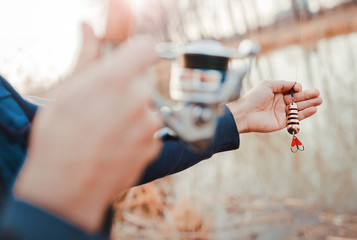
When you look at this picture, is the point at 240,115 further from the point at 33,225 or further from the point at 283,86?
the point at 33,225

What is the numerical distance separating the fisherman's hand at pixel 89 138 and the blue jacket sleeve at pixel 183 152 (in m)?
0.48

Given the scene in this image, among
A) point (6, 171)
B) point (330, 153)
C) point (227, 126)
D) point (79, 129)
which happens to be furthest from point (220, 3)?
point (79, 129)

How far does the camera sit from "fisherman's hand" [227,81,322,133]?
3.69 feet

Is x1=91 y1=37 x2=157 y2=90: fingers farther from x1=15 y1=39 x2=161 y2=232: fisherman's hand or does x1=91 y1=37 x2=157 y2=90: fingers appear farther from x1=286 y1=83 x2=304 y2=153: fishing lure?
x1=286 y1=83 x2=304 y2=153: fishing lure

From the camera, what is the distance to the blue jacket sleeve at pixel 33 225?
16.1 inches

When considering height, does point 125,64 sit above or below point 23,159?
above

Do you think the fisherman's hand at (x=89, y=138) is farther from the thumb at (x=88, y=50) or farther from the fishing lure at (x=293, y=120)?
the fishing lure at (x=293, y=120)

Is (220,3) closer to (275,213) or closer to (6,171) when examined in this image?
(275,213)

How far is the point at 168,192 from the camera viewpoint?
2900mm

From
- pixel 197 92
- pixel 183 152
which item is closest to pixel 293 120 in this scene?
pixel 183 152

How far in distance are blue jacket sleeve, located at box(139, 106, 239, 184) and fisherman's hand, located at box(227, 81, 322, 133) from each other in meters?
0.07

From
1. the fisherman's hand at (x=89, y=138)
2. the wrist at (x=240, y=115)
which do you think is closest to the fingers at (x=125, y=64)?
the fisherman's hand at (x=89, y=138)

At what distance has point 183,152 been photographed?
0.99m

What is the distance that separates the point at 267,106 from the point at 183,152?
13.1 inches
